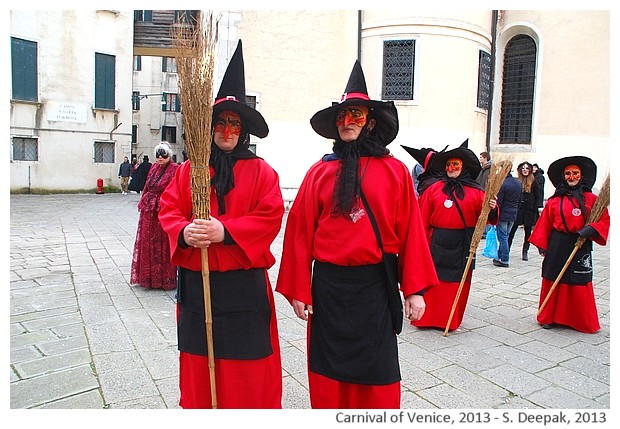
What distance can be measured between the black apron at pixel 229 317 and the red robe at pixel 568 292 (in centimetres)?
374

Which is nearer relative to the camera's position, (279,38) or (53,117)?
(279,38)

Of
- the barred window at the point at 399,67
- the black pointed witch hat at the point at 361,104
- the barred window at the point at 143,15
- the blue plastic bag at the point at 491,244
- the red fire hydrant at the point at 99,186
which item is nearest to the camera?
the black pointed witch hat at the point at 361,104

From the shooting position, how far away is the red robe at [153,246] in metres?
6.10

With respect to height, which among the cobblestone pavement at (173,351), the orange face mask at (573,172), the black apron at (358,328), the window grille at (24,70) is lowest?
the cobblestone pavement at (173,351)

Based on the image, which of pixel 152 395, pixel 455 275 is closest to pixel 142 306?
pixel 152 395

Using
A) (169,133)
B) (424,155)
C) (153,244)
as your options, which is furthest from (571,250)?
(169,133)

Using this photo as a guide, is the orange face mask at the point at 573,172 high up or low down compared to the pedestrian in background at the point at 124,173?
up

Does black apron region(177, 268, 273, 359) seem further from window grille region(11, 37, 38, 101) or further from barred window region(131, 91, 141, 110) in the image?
barred window region(131, 91, 141, 110)

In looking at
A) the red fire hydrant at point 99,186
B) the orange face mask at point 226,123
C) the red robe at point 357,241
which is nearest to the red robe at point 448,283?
the red robe at point 357,241

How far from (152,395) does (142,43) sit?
21.8 m

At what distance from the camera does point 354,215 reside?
273 centimetres

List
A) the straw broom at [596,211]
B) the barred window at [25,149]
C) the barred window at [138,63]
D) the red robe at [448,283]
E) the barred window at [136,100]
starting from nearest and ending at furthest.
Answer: the straw broom at [596,211], the red robe at [448,283], the barred window at [25,149], the barred window at [138,63], the barred window at [136,100]

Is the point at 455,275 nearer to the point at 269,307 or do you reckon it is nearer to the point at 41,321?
the point at 269,307

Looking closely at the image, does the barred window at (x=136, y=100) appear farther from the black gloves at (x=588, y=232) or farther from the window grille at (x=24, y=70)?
the black gloves at (x=588, y=232)
